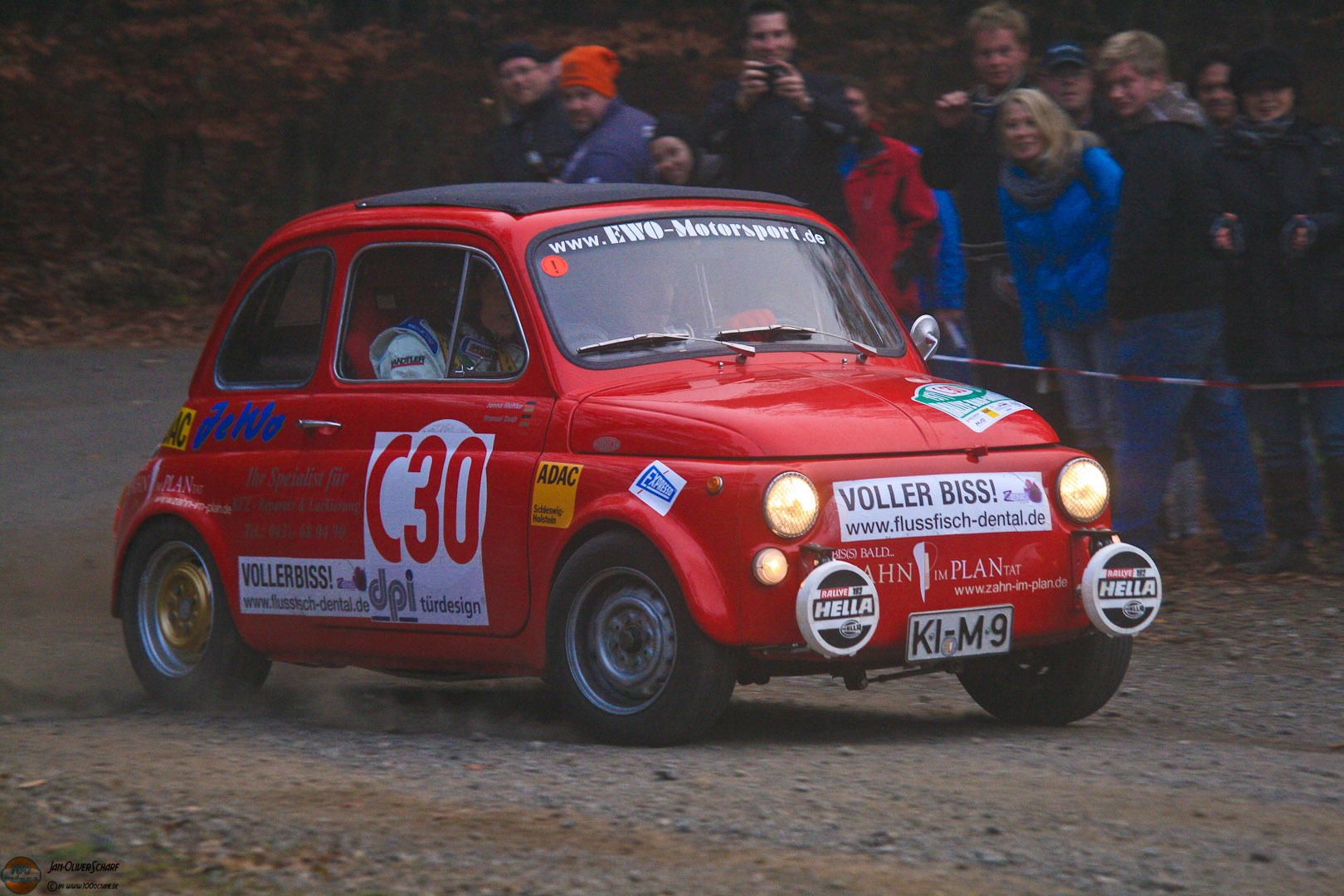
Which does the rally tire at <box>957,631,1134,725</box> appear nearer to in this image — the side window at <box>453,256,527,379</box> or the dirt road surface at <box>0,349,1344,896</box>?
the dirt road surface at <box>0,349,1344,896</box>

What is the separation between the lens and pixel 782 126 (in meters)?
9.49

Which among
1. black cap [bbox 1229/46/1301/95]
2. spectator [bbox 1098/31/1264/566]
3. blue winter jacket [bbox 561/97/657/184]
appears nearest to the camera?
black cap [bbox 1229/46/1301/95]

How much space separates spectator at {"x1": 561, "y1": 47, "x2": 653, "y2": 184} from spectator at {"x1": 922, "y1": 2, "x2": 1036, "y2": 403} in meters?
1.58

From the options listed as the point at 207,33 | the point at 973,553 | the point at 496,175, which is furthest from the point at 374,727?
the point at 207,33

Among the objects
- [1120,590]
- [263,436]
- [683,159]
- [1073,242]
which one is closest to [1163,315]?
[1073,242]

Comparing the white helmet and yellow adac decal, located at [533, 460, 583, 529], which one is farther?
the white helmet

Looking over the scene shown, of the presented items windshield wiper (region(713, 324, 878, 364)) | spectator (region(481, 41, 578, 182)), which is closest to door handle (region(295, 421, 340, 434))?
windshield wiper (region(713, 324, 878, 364))

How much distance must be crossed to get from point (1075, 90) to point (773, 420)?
16.1 ft

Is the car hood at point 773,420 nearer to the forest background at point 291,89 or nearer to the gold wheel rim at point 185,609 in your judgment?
the gold wheel rim at point 185,609

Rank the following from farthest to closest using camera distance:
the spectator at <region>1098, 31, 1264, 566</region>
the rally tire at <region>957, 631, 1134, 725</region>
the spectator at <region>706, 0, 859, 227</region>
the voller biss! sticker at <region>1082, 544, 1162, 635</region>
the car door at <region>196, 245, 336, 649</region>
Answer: the spectator at <region>706, 0, 859, 227</region>
the spectator at <region>1098, 31, 1264, 566</region>
the car door at <region>196, 245, 336, 649</region>
the rally tire at <region>957, 631, 1134, 725</region>
the voller biss! sticker at <region>1082, 544, 1162, 635</region>

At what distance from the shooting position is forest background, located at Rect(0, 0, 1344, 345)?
19.7m

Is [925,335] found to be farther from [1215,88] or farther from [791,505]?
[1215,88]

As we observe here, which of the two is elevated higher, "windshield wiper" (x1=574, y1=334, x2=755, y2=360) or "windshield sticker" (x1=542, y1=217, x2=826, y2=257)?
"windshield sticker" (x1=542, y1=217, x2=826, y2=257)

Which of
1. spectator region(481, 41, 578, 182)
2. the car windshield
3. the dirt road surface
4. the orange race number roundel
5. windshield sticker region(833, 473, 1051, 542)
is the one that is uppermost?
spectator region(481, 41, 578, 182)
